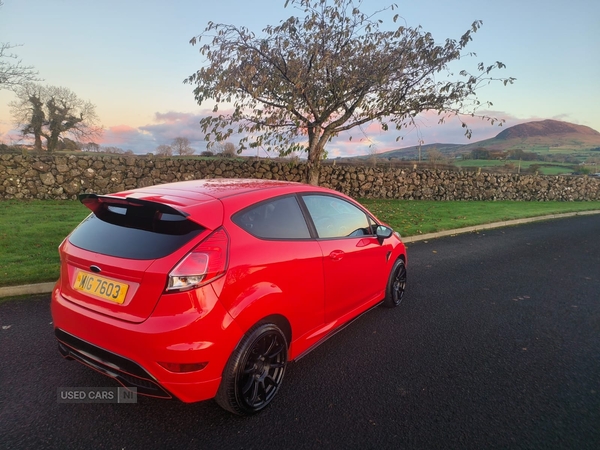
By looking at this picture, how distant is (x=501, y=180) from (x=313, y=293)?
2349cm

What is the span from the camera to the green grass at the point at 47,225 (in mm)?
5098

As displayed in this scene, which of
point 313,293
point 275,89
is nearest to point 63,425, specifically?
point 313,293

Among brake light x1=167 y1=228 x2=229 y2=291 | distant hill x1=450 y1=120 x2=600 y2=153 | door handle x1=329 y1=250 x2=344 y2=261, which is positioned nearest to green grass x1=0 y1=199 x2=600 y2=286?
brake light x1=167 y1=228 x2=229 y2=291

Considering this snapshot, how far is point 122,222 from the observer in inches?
97.2

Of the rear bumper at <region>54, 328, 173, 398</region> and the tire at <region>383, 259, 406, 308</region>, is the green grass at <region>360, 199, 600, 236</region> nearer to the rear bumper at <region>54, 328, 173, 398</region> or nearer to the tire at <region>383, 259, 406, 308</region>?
the tire at <region>383, 259, 406, 308</region>

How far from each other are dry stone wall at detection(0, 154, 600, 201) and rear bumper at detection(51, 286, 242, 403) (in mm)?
12390

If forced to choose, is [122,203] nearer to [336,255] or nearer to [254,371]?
[254,371]

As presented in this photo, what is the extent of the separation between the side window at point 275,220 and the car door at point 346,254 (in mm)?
→ 196

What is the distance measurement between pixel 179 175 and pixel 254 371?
12915 millimetres

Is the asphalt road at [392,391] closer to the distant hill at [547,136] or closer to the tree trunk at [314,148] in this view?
the tree trunk at [314,148]

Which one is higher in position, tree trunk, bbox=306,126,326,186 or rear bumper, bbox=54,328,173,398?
tree trunk, bbox=306,126,326,186

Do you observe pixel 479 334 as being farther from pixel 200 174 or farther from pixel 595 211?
pixel 595 211

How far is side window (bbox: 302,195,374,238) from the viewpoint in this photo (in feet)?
10.5

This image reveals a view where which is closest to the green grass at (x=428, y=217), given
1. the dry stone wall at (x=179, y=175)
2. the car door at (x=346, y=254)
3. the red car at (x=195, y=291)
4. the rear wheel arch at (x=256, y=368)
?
the dry stone wall at (x=179, y=175)
